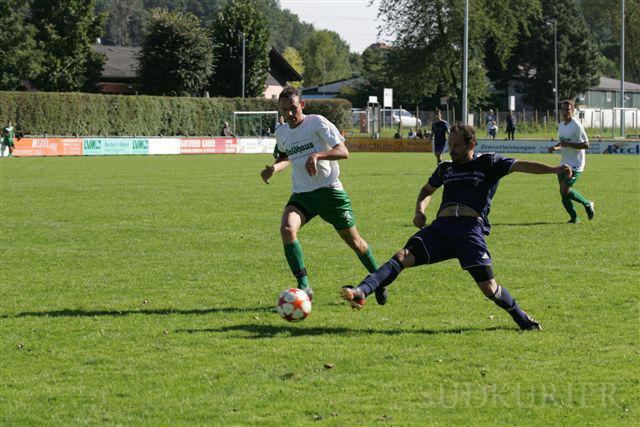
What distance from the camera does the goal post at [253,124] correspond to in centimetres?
6234

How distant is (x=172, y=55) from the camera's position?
68000mm

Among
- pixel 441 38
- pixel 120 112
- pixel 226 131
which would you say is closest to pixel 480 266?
pixel 226 131

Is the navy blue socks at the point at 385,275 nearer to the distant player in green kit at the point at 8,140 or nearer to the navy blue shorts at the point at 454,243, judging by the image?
the navy blue shorts at the point at 454,243

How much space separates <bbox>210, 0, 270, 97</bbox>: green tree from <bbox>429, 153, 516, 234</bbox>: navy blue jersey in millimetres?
67639

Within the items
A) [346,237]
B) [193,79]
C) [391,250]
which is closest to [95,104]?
[193,79]

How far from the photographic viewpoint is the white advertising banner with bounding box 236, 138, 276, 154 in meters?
54.5

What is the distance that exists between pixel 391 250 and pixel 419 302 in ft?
13.7

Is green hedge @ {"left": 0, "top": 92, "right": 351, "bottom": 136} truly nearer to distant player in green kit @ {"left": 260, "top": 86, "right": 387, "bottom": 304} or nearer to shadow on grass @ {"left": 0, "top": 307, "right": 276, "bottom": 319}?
shadow on grass @ {"left": 0, "top": 307, "right": 276, "bottom": 319}

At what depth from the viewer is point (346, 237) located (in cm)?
950

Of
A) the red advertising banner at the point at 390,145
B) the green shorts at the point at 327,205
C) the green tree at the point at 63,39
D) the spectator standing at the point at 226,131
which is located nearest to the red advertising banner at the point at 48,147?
the spectator standing at the point at 226,131

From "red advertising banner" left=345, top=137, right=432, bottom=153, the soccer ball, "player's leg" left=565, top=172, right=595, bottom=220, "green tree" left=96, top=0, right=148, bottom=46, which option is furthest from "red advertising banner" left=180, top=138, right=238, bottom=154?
"green tree" left=96, top=0, right=148, bottom=46

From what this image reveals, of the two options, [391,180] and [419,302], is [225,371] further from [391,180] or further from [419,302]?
[391,180]

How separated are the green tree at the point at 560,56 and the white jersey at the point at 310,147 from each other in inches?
3249

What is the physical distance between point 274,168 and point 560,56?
83278mm
